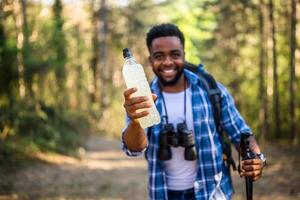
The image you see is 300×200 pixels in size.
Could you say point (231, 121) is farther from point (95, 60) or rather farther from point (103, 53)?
point (95, 60)

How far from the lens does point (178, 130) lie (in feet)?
10.8

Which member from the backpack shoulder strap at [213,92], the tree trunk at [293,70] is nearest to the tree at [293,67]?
the tree trunk at [293,70]

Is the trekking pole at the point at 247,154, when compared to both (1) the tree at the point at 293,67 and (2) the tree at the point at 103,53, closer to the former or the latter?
(1) the tree at the point at 293,67

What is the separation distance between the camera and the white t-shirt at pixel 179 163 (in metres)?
3.40

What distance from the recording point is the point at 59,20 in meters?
17.6

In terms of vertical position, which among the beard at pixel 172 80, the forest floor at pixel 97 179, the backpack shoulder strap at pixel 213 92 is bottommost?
the forest floor at pixel 97 179

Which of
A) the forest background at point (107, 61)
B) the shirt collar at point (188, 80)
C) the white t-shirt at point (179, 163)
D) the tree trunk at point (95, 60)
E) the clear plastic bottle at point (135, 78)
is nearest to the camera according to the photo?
the clear plastic bottle at point (135, 78)

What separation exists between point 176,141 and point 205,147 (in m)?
0.26

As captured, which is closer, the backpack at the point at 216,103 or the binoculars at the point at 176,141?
the binoculars at the point at 176,141

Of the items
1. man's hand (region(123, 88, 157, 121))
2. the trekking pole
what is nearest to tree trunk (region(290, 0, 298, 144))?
the trekking pole

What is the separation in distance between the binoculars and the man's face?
37 cm

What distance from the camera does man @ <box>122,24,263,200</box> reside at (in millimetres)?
3363

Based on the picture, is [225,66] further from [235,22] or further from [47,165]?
[47,165]

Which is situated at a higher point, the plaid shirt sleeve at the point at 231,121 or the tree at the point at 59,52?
the tree at the point at 59,52
